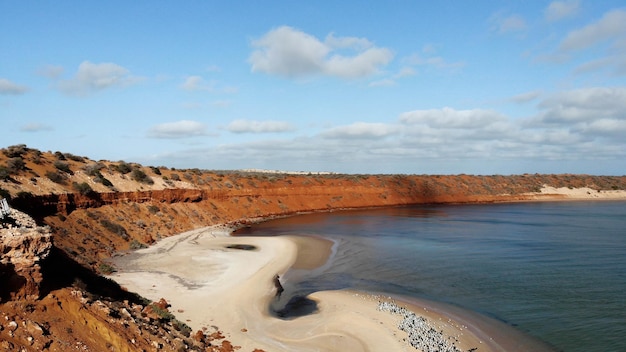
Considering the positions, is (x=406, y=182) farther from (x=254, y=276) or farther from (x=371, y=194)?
(x=254, y=276)

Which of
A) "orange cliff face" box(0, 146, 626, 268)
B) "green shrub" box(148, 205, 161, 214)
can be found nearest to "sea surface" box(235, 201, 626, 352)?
"green shrub" box(148, 205, 161, 214)

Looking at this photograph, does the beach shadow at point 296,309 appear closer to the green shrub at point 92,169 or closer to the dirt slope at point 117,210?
the dirt slope at point 117,210

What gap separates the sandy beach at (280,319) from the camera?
15.6 meters

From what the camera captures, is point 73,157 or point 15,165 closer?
point 15,165

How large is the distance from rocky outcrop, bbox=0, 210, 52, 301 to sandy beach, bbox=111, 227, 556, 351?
6.82 m

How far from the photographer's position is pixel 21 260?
1118 centimetres

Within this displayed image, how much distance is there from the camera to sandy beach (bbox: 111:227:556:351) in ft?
51.0

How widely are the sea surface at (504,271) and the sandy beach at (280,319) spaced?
69.2 inches

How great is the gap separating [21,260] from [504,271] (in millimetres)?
26560

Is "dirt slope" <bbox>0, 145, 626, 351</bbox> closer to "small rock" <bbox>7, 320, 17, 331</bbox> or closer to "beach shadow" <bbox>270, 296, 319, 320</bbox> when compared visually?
"small rock" <bbox>7, 320, 17, 331</bbox>

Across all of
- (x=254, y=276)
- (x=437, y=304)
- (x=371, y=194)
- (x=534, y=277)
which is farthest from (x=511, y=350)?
(x=371, y=194)

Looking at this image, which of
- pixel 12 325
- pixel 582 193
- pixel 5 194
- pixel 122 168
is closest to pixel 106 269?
pixel 5 194

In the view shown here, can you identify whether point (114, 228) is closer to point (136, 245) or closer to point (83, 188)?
point (136, 245)

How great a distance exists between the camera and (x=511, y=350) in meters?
15.2
